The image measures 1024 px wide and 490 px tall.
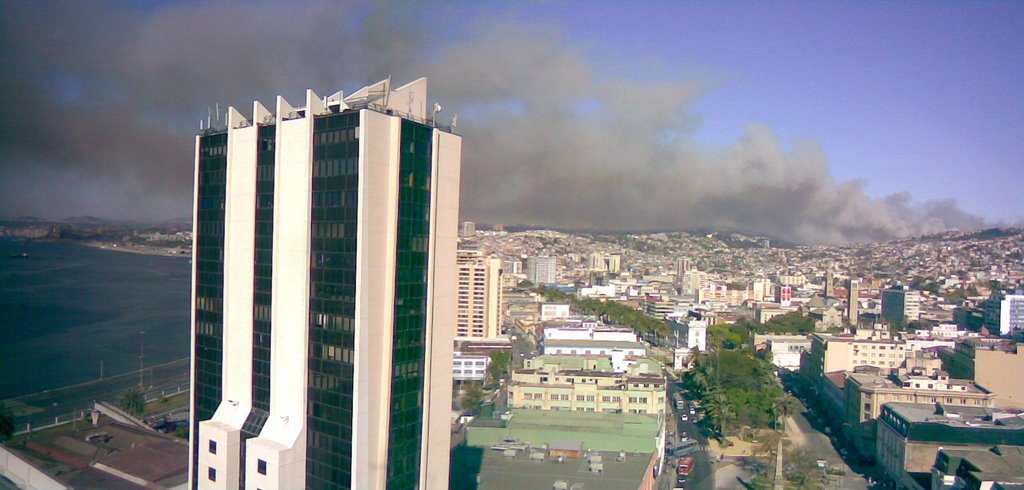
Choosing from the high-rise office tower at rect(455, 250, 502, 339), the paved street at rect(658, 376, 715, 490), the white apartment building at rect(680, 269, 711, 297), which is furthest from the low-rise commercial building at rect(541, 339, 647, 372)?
the white apartment building at rect(680, 269, 711, 297)

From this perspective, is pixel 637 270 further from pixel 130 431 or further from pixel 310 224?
pixel 310 224

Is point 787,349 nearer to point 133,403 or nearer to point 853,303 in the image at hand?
point 853,303

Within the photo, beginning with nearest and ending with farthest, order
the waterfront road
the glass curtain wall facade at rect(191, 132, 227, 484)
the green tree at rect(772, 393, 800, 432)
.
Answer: the glass curtain wall facade at rect(191, 132, 227, 484) → the waterfront road → the green tree at rect(772, 393, 800, 432)

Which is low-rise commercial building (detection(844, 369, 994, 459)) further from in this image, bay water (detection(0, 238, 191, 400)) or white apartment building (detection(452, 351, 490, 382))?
bay water (detection(0, 238, 191, 400))

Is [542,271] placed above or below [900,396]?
below

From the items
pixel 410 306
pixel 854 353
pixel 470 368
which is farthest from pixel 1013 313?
pixel 410 306

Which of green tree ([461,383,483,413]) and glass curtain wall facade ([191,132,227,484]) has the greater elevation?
glass curtain wall facade ([191,132,227,484])
